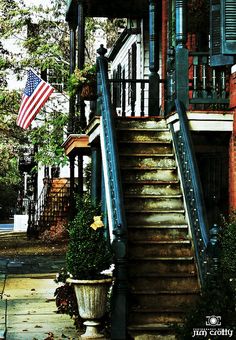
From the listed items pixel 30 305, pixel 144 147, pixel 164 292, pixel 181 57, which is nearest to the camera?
pixel 164 292

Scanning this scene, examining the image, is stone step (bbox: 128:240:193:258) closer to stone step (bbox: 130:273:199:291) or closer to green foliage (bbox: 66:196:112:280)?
stone step (bbox: 130:273:199:291)

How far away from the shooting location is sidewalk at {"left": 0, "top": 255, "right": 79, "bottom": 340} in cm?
895

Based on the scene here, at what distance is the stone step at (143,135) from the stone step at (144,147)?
0.14 meters

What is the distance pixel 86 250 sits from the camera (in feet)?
28.7

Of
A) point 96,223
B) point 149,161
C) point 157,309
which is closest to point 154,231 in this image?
point 96,223

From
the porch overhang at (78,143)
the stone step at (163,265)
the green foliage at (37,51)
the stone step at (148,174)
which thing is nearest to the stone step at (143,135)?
the stone step at (148,174)

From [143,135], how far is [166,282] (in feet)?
10.2

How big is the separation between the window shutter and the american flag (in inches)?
395


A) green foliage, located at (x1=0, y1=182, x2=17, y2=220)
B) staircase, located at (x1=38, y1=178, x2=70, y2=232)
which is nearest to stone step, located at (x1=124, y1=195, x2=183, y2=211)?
staircase, located at (x1=38, y1=178, x2=70, y2=232)

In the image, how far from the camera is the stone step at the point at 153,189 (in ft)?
34.3

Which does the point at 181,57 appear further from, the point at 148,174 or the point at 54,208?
the point at 54,208

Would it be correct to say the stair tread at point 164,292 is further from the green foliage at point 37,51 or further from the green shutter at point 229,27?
the green foliage at point 37,51

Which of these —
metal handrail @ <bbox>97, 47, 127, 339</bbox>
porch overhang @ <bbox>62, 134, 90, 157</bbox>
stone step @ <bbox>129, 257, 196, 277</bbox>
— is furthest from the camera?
porch overhang @ <bbox>62, 134, 90, 157</bbox>

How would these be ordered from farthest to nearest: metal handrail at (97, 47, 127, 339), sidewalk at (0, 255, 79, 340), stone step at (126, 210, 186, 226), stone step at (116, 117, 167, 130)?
stone step at (116, 117, 167, 130)
stone step at (126, 210, 186, 226)
sidewalk at (0, 255, 79, 340)
metal handrail at (97, 47, 127, 339)
